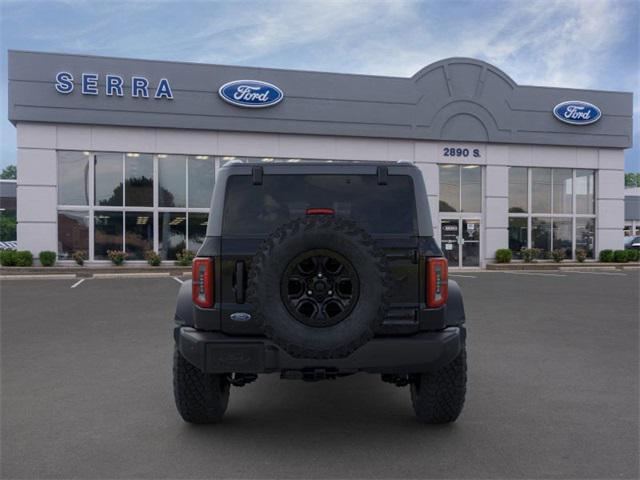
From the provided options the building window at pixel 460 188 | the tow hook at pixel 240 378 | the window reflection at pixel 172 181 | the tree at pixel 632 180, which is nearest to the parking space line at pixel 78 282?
the window reflection at pixel 172 181

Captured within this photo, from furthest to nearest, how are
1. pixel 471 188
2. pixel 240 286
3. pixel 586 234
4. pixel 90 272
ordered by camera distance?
pixel 586 234, pixel 471 188, pixel 90 272, pixel 240 286

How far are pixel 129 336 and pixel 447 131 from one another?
19.5 meters

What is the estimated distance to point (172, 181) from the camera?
70.8 ft

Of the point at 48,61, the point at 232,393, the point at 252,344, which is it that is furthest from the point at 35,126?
the point at 252,344

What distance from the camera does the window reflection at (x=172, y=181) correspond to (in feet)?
70.4

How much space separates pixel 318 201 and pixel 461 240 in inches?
841

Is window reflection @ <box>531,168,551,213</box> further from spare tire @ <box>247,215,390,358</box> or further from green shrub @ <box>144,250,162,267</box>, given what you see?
spare tire @ <box>247,215,390,358</box>

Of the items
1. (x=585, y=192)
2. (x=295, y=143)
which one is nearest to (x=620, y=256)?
(x=585, y=192)

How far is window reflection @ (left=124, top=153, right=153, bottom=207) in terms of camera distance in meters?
21.1

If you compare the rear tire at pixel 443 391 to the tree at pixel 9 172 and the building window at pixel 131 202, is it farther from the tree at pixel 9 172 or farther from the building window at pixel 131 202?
the tree at pixel 9 172

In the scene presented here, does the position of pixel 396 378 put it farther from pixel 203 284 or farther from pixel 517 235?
pixel 517 235

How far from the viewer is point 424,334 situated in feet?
11.7

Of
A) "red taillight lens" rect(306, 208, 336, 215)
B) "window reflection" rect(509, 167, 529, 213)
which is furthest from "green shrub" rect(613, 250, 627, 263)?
"red taillight lens" rect(306, 208, 336, 215)

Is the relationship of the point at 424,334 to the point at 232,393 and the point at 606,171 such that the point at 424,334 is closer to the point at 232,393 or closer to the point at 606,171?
the point at 232,393
